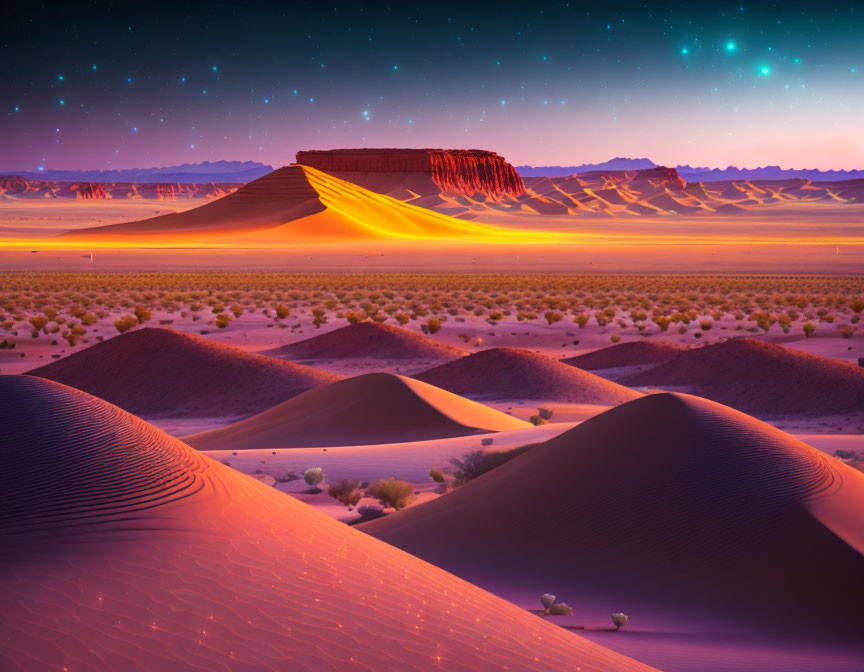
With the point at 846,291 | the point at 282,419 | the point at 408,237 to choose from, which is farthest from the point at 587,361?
the point at 408,237

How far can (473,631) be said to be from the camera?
5.10 m

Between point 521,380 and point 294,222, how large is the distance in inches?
3969

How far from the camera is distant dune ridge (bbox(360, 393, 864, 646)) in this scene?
8.09 metres

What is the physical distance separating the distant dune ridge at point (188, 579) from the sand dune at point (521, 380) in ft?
55.8

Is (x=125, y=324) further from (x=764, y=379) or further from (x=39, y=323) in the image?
(x=764, y=379)

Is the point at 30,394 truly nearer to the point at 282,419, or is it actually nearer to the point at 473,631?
the point at 473,631

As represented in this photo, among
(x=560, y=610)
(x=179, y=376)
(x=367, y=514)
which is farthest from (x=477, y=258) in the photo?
(x=560, y=610)

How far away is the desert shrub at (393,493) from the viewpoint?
12.5m

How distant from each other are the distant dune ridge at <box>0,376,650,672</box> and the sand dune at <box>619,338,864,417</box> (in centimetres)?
1719

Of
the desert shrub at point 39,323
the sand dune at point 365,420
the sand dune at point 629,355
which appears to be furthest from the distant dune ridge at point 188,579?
the desert shrub at point 39,323

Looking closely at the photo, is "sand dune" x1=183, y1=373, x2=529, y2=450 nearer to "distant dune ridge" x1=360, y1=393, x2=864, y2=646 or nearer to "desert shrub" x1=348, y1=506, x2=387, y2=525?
"desert shrub" x1=348, y1=506, x2=387, y2=525

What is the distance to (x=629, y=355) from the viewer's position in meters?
28.2

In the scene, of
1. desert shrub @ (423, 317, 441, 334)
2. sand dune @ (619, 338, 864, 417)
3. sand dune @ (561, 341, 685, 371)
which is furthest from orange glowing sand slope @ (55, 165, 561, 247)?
sand dune @ (619, 338, 864, 417)

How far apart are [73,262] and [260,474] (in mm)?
75637
